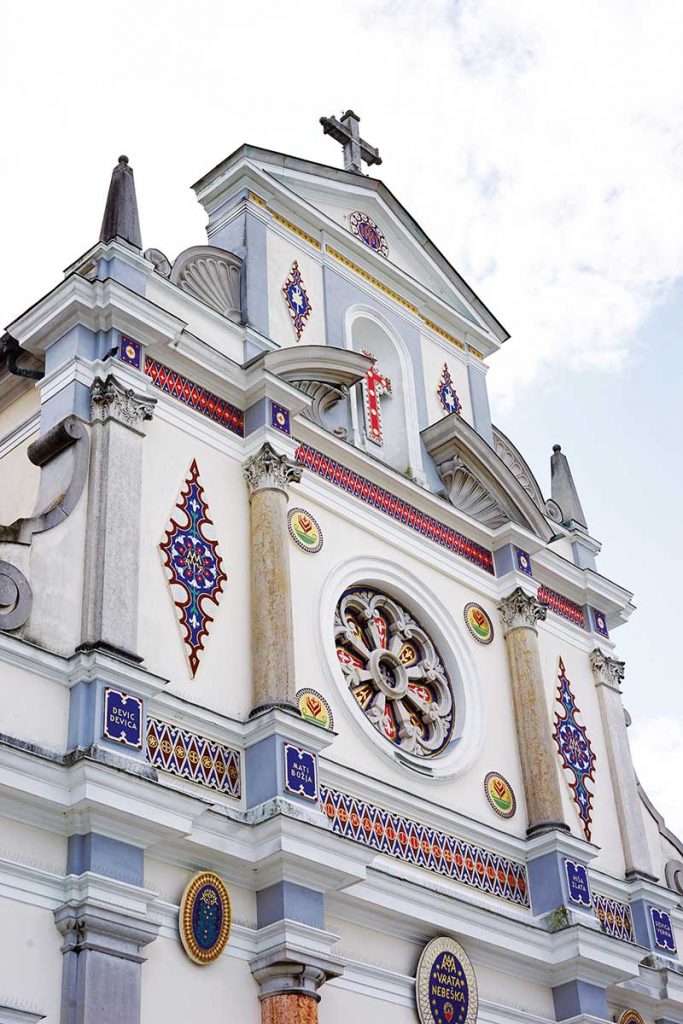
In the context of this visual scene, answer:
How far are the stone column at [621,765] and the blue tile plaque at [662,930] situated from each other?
0.39m

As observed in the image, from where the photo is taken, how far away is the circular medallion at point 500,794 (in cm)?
1487

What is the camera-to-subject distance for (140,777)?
11.0m

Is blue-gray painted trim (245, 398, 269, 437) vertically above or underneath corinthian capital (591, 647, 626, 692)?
above

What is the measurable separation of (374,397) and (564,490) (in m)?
3.37

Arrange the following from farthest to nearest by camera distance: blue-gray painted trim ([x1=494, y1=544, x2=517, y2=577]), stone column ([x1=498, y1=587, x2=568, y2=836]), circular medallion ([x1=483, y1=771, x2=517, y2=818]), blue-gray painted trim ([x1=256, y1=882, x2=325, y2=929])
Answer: blue-gray painted trim ([x1=494, y1=544, x2=517, y2=577]) < stone column ([x1=498, y1=587, x2=568, y2=836]) < circular medallion ([x1=483, y1=771, x2=517, y2=818]) < blue-gray painted trim ([x1=256, y1=882, x2=325, y2=929])

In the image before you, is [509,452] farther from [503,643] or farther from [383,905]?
[383,905]

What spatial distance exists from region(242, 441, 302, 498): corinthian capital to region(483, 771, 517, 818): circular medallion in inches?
139

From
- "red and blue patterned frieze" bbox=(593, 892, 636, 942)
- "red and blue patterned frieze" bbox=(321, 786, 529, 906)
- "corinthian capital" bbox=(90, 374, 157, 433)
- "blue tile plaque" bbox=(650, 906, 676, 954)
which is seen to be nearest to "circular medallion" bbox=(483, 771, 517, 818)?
"red and blue patterned frieze" bbox=(321, 786, 529, 906)

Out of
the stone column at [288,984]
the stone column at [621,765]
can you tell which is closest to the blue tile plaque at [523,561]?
the stone column at [621,765]

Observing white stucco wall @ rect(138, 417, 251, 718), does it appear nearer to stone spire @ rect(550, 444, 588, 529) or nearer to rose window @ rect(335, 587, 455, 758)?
rose window @ rect(335, 587, 455, 758)

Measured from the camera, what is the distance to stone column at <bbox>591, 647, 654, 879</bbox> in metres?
16.2

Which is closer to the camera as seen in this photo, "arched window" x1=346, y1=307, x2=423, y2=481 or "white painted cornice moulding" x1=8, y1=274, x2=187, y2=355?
"white painted cornice moulding" x1=8, y1=274, x2=187, y2=355

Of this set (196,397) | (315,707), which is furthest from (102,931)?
(196,397)

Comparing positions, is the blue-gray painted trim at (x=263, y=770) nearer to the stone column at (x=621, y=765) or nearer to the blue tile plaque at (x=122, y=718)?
the blue tile plaque at (x=122, y=718)
